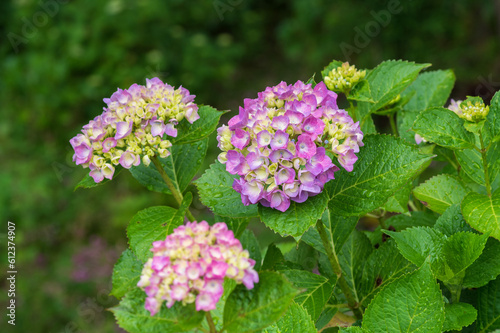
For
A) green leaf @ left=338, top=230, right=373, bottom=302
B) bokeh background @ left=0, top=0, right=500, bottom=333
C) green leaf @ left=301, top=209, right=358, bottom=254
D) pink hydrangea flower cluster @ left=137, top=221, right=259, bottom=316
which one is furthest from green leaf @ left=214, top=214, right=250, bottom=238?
bokeh background @ left=0, top=0, right=500, bottom=333

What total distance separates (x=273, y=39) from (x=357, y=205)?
5572 mm

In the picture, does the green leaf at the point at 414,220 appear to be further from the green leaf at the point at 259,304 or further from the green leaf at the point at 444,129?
the green leaf at the point at 259,304

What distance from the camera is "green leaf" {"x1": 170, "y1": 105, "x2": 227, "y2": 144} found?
1.10 m

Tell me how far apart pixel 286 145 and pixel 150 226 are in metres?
0.36

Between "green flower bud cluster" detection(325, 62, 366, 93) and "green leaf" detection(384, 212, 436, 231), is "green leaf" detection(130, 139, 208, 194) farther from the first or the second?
"green leaf" detection(384, 212, 436, 231)

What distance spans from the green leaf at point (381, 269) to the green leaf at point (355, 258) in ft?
0.06

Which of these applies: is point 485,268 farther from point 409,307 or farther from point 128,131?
point 128,131

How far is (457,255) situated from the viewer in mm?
953

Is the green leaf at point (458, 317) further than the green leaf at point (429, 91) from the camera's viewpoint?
No

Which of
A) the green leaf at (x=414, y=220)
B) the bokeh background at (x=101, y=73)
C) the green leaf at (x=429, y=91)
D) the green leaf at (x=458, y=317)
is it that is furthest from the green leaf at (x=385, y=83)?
the bokeh background at (x=101, y=73)

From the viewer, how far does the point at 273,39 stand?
6.32 metres

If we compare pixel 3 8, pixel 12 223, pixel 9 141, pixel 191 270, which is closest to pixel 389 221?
pixel 191 270

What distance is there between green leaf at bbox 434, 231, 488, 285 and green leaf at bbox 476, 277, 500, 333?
7 centimetres

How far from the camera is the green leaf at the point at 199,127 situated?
3.62 ft
